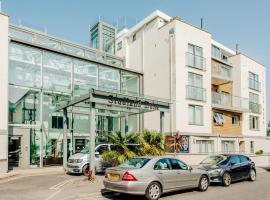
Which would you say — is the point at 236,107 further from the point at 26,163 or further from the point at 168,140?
the point at 26,163

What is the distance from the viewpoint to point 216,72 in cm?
3316

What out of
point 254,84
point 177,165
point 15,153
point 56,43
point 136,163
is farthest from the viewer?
point 254,84

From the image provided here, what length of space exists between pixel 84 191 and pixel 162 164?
326cm

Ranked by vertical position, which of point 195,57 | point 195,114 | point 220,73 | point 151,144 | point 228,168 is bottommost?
point 228,168

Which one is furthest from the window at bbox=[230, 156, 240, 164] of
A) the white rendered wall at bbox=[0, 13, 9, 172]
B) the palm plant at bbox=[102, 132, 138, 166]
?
the white rendered wall at bbox=[0, 13, 9, 172]

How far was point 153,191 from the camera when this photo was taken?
11680 mm

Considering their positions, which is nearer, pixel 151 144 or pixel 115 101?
pixel 115 101

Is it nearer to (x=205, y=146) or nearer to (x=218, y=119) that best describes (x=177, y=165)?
(x=205, y=146)

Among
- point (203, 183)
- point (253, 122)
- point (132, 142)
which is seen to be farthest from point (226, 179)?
point (253, 122)

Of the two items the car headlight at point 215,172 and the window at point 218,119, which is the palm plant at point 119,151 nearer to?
the car headlight at point 215,172

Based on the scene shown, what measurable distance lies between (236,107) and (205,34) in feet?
29.3

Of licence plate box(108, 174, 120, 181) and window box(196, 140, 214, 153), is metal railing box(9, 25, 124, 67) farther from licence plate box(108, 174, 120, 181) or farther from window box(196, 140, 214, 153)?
licence plate box(108, 174, 120, 181)

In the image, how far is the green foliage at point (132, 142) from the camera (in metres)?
17.8

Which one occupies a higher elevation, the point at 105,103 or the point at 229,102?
the point at 229,102
